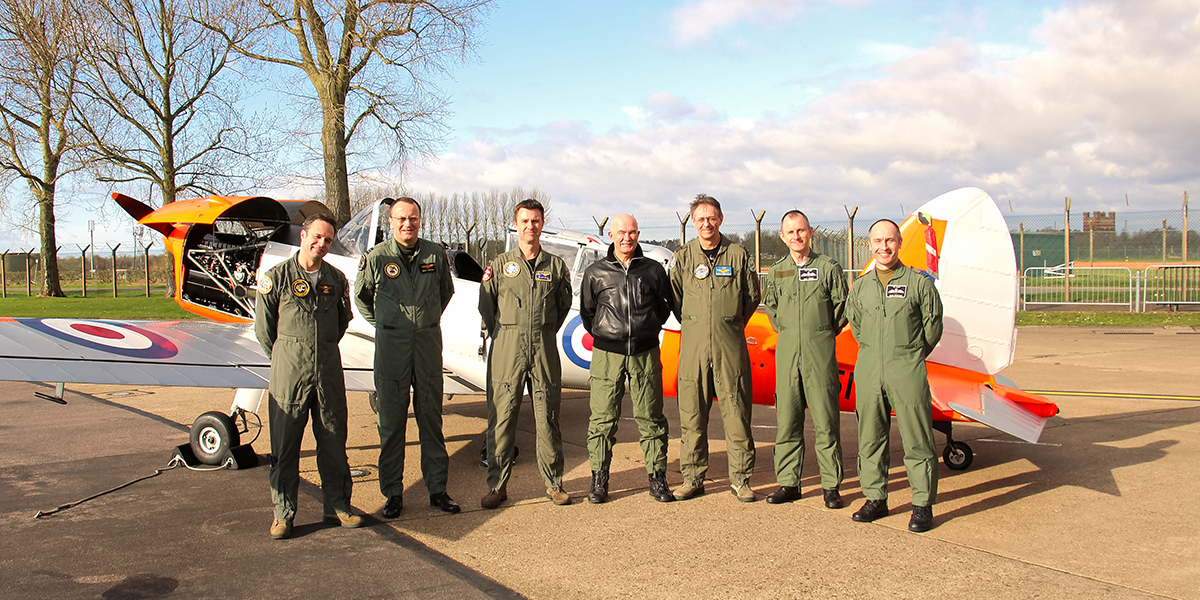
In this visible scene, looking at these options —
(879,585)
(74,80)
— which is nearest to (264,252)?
(879,585)

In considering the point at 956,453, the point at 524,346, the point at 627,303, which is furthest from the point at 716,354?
the point at 956,453

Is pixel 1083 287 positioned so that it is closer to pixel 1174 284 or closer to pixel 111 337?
pixel 1174 284

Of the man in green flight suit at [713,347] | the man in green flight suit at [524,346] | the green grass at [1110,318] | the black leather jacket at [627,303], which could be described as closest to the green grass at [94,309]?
the man in green flight suit at [524,346]

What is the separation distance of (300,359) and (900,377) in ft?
11.4

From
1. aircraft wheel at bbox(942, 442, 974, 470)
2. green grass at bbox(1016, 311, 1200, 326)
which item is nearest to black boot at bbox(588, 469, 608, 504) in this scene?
aircraft wheel at bbox(942, 442, 974, 470)

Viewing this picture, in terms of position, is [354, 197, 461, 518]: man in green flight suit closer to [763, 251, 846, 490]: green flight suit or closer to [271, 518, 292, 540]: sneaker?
[271, 518, 292, 540]: sneaker

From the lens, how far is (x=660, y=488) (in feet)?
16.8

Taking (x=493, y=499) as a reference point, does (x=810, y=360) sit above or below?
above

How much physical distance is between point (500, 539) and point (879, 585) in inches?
80.0

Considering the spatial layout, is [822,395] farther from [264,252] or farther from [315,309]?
[264,252]

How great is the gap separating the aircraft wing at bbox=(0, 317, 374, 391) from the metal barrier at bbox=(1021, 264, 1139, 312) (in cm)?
1957

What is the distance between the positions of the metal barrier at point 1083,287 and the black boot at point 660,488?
18418 mm

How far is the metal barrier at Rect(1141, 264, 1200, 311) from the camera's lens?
62.2ft

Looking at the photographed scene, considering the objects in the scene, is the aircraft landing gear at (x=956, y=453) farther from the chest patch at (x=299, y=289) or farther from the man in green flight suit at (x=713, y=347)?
the chest patch at (x=299, y=289)
